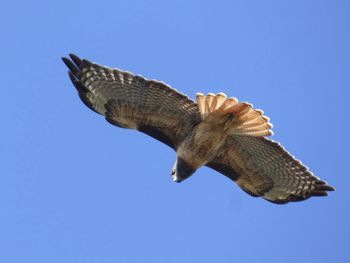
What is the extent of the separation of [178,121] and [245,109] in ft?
Answer: 4.06

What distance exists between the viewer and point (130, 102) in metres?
14.2

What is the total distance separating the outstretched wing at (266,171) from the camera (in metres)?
14.5

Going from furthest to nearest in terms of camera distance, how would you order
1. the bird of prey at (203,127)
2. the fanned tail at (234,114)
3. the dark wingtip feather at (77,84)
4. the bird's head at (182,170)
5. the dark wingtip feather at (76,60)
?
1. the bird's head at (182,170)
2. the dark wingtip feather at (77,84)
3. the dark wingtip feather at (76,60)
4. the bird of prey at (203,127)
5. the fanned tail at (234,114)

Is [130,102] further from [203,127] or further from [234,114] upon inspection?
[234,114]

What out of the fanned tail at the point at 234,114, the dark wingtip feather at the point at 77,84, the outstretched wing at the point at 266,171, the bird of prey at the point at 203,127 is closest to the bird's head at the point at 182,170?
the bird of prey at the point at 203,127

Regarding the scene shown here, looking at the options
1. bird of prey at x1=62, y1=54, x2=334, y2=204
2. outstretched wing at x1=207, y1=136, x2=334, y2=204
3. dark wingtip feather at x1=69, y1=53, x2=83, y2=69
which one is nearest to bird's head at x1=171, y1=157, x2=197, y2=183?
bird of prey at x1=62, y1=54, x2=334, y2=204

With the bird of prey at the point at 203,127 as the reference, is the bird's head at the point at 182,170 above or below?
below

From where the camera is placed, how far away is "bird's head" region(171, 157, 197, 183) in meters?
14.4

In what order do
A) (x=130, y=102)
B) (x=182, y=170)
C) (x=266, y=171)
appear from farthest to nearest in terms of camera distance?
(x=266, y=171) < (x=182, y=170) < (x=130, y=102)

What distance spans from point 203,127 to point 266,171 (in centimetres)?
141

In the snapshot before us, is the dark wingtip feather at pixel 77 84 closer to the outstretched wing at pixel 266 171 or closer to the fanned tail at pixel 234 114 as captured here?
the fanned tail at pixel 234 114

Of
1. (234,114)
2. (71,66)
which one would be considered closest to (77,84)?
(71,66)

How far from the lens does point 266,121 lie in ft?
44.6

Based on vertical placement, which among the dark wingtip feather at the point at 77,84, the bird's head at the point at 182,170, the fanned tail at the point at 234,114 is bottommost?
the bird's head at the point at 182,170
